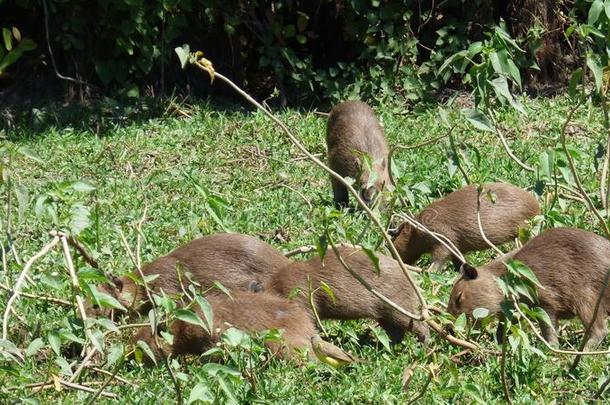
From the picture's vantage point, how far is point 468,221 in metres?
6.84

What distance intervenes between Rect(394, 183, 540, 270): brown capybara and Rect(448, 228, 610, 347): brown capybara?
109cm

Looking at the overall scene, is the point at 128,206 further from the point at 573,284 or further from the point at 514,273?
the point at 514,273

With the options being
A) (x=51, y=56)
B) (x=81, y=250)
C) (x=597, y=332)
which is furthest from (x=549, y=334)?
(x=51, y=56)

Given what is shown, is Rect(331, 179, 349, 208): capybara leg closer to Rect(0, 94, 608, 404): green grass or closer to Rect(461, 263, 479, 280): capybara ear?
Rect(0, 94, 608, 404): green grass

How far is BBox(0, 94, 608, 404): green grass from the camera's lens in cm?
470

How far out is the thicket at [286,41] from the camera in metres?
9.80

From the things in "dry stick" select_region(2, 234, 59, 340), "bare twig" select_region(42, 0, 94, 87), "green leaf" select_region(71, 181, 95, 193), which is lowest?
"bare twig" select_region(42, 0, 94, 87)

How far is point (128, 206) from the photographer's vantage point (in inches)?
294

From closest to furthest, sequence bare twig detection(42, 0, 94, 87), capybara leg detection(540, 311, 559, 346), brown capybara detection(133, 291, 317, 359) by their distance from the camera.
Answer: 1. brown capybara detection(133, 291, 317, 359)
2. capybara leg detection(540, 311, 559, 346)
3. bare twig detection(42, 0, 94, 87)

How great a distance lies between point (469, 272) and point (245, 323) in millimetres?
1194

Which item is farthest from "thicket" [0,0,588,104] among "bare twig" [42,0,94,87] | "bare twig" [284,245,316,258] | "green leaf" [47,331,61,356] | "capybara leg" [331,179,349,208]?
"green leaf" [47,331,61,356]

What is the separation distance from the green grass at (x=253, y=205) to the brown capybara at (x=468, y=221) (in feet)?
0.54

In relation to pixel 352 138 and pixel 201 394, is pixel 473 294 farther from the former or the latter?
pixel 352 138

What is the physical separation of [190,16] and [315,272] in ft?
17.1
